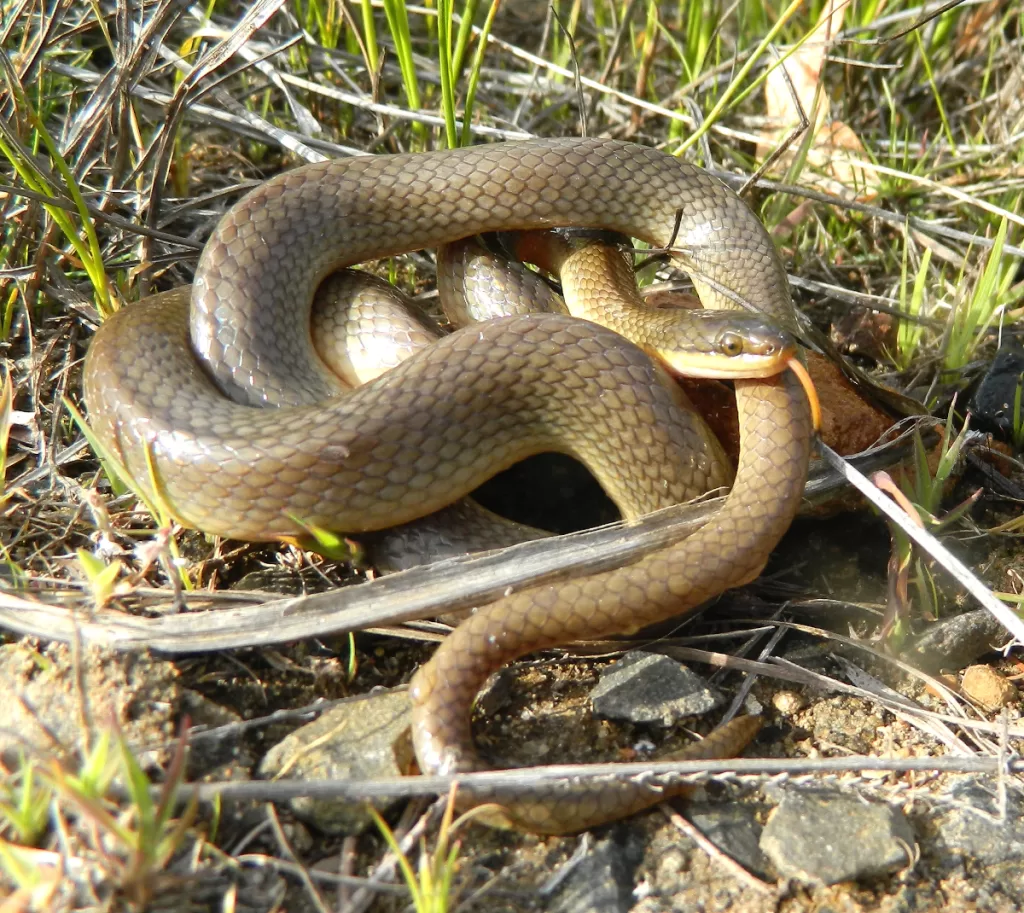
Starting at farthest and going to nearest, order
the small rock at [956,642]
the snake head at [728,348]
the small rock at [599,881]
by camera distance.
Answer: the snake head at [728,348] < the small rock at [956,642] < the small rock at [599,881]

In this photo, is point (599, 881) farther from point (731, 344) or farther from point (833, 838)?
point (731, 344)

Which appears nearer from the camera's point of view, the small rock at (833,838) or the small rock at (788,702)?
the small rock at (833,838)

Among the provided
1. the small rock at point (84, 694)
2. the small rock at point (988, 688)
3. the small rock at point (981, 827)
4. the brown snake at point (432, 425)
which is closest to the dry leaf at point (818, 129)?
the brown snake at point (432, 425)

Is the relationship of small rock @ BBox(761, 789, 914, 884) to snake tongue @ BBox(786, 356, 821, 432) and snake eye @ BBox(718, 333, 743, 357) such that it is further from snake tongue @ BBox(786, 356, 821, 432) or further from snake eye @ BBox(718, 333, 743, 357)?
snake eye @ BBox(718, 333, 743, 357)

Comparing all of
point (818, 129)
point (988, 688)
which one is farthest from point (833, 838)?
point (818, 129)

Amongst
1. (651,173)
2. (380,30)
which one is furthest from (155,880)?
(380,30)

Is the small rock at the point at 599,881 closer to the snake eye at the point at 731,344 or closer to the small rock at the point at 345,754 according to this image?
the small rock at the point at 345,754

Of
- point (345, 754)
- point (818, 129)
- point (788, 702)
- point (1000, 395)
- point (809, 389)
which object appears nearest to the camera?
point (345, 754)
